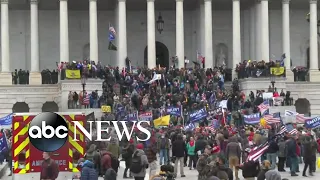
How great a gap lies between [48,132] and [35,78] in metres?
40.0

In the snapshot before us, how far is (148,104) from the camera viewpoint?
155 ft

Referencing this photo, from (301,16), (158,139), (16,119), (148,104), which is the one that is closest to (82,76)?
(148,104)

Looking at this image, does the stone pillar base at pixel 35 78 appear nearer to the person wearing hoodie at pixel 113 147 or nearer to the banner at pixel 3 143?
the banner at pixel 3 143

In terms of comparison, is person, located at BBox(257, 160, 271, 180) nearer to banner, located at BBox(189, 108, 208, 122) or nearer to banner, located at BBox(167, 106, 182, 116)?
banner, located at BBox(189, 108, 208, 122)

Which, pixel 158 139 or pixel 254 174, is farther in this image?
pixel 158 139

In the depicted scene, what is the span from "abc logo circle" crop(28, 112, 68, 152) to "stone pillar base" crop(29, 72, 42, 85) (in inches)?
1515

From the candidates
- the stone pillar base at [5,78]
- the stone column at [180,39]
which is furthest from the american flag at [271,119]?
Answer: the stone pillar base at [5,78]

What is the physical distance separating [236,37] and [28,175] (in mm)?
39833

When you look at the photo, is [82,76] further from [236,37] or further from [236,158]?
[236,158]

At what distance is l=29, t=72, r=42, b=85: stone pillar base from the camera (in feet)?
197

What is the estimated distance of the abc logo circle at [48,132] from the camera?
818 inches

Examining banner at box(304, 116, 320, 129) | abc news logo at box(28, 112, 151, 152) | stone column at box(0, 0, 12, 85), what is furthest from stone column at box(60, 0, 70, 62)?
abc news logo at box(28, 112, 151, 152)

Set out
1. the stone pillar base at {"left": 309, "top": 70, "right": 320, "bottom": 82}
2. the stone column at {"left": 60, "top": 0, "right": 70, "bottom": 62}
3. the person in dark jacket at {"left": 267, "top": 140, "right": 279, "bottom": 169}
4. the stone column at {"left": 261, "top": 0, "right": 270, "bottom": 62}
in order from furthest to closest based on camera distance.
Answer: the stone pillar base at {"left": 309, "top": 70, "right": 320, "bottom": 82}
the stone column at {"left": 261, "top": 0, "right": 270, "bottom": 62}
the stone column at {"left": 60, "top": 0, "right": 70, "bottom": 62}
the person in dark jacket at {"left": 267, "top": 140, "right": 279, "bottom": 169}

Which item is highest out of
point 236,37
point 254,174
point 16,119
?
point 236,37
